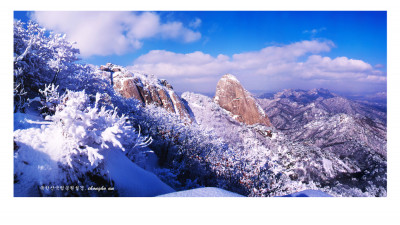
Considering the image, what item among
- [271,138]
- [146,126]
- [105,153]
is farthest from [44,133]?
[271,138]

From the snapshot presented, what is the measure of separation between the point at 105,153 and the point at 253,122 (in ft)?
88.6

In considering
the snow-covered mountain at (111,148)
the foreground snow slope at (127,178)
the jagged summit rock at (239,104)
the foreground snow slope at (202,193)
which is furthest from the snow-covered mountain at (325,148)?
the foreground snow slope at (127,178)

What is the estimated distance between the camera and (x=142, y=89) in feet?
71.1

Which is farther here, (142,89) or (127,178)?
(142,89)

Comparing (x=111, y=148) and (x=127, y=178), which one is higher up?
(x=111, y=148)

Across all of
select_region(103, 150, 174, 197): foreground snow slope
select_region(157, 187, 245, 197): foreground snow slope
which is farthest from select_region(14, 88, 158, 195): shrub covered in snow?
select_region(157, 187, 245, 197): foreground snow slope

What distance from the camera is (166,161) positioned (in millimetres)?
8148

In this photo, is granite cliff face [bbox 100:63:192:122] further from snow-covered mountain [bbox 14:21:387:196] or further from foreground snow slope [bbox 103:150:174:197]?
foreground snow slope [bbox 103:150:174:197]

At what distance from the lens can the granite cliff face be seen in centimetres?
1916

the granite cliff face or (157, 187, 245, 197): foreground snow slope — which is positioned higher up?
the granite cliff face

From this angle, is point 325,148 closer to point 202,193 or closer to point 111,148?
point 202,193

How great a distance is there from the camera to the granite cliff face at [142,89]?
19.2 meters

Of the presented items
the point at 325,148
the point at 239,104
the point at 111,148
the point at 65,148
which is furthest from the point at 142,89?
the point at 65,148
